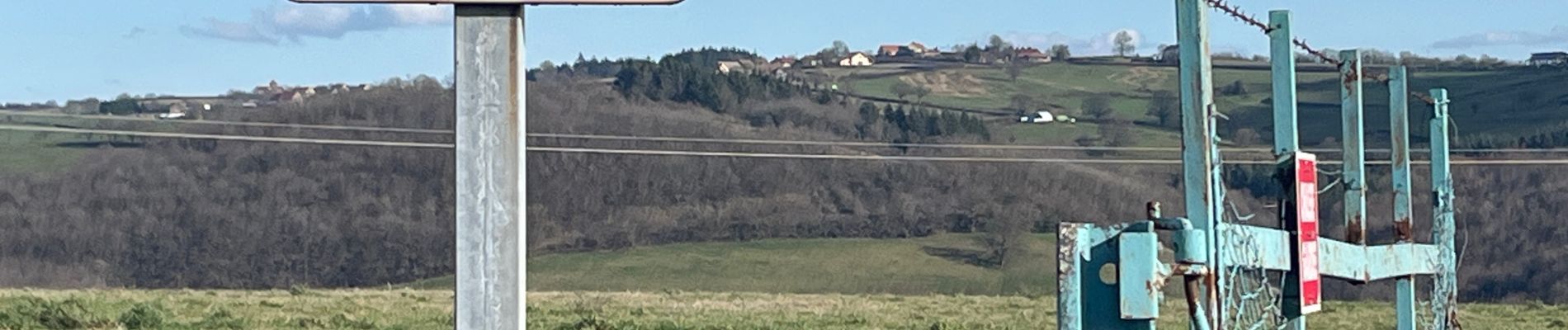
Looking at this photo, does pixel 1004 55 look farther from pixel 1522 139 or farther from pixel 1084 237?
pixel 1084 237

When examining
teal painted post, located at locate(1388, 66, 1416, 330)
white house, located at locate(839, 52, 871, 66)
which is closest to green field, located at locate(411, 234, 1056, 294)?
white house, located at locate(839, 52, 871, 66)

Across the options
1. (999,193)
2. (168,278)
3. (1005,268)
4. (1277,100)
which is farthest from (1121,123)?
(1277,100)

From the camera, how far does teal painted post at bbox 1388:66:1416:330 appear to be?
9.42 meters

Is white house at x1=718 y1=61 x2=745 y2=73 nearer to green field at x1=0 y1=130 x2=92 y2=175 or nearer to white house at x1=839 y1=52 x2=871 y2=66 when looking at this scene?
white house at x1=839 y1=52 x2=871 y2=66

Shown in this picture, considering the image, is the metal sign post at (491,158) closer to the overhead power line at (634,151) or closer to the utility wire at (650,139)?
the overhead power line at (634,151)

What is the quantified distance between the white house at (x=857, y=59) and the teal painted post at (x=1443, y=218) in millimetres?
68791

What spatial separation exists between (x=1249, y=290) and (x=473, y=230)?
8.40 ft

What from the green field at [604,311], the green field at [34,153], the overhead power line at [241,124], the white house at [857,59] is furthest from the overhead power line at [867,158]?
the green field at [604,311]

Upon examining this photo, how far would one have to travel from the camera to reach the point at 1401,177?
9.86 m

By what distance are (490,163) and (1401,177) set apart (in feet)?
23.4

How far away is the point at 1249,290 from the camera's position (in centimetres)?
544

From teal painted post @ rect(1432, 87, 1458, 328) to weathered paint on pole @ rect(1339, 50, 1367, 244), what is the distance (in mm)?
1093

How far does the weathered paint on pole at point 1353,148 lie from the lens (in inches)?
329

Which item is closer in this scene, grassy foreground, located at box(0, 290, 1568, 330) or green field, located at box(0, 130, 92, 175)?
grassy foreground, located at box(0, 290, 1568, 330)
